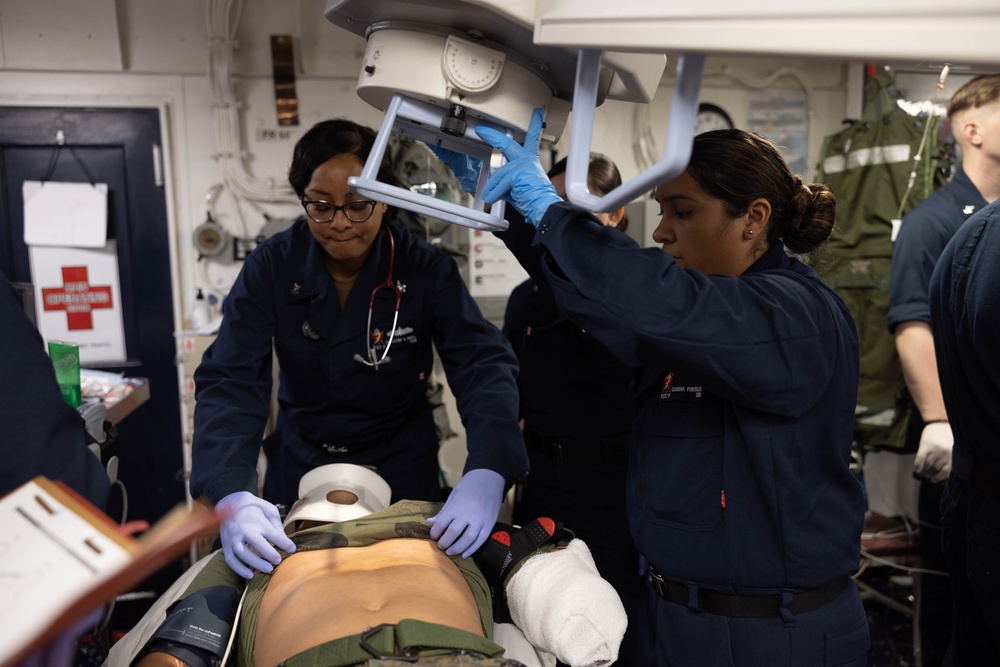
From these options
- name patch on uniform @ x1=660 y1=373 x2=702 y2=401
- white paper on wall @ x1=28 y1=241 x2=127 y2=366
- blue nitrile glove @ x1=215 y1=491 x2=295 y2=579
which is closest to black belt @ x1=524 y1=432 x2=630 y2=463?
name patch on uniform @ x1=660 y1=373 x2=702 y2=401

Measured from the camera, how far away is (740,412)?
1.14 meters

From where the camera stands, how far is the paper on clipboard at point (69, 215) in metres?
3.27

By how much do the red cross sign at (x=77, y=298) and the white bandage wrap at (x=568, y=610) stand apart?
2.90 metres

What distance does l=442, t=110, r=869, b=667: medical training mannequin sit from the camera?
1048mm

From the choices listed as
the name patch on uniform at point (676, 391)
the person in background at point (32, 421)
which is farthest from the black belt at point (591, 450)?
the person in background at point (32, 421)

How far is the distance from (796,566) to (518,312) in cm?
135

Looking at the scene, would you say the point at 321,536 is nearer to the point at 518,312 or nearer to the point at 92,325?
the point at 518,312

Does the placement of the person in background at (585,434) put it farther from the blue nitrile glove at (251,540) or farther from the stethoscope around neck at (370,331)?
the blue nitrile glove at (251,540)

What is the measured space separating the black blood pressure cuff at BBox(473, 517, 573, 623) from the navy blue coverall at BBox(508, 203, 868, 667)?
0.53 feet

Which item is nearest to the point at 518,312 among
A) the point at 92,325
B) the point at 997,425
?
the point at 997,425

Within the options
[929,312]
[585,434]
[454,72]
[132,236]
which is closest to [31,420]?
[454,72]

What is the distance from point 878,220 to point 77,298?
3.63 metres

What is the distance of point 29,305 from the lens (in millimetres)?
1821

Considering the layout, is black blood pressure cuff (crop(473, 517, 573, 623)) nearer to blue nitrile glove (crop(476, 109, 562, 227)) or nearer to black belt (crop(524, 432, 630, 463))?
blue nitrile glove (crop(476, 109, 562, 227))
